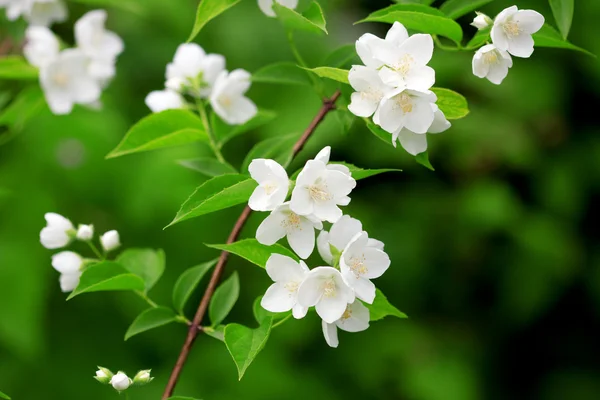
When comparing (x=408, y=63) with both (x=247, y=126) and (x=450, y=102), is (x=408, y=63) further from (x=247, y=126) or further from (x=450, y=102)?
(x=247, y=126)

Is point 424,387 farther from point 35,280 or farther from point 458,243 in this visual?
point 35,280

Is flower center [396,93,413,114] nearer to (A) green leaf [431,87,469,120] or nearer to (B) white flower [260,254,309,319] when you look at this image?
(A) green leaf [431,87,469,120]

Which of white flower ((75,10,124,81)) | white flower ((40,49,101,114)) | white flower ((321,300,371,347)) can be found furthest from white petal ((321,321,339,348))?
white flower ((75,10,124,81))

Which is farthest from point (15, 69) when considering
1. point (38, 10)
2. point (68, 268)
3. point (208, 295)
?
point (208, 295)

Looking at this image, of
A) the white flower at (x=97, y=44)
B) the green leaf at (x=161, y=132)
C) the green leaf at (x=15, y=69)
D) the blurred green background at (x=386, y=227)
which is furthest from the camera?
the blurred green background at (x=386, y=227)

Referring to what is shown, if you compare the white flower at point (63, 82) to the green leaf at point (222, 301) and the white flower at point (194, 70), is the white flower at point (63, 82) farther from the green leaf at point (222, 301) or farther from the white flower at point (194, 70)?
the green leaf at point (222, 301)

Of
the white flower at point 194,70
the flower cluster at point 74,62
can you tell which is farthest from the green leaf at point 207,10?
the flower cluster at point 74,62
